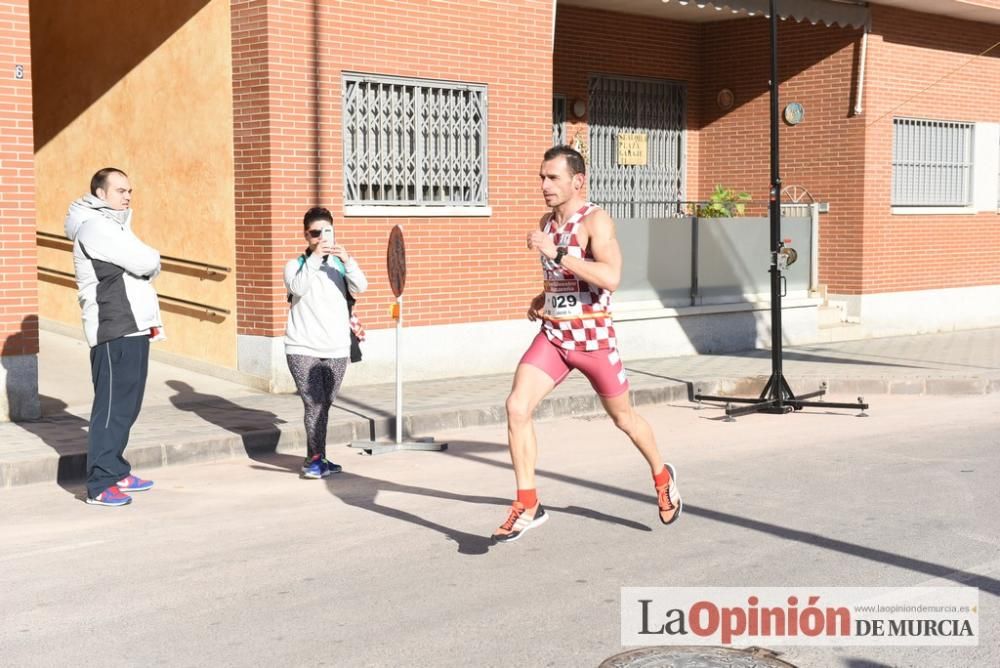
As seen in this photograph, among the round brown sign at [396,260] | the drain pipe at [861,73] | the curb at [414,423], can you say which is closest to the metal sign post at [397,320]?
the round brown sign at [396,260]

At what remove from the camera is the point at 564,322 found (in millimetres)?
6918

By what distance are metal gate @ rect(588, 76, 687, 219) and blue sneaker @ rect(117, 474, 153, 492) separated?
10924mm

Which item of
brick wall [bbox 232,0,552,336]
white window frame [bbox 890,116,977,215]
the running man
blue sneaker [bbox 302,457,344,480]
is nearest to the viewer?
the running man

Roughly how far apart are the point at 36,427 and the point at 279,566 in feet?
15.3

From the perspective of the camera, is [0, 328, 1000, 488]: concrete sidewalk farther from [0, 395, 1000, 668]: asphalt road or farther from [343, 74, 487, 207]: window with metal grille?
[343, 74, 487, 207]: window with metal grille

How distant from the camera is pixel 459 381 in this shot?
13828 mm

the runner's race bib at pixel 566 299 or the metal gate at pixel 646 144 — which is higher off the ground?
the metal gate at pixel 646 144

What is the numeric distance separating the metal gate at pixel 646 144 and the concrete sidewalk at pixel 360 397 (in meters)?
3.47

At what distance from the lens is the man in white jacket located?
8211 mm

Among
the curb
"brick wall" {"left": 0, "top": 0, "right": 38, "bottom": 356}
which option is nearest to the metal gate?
the curb

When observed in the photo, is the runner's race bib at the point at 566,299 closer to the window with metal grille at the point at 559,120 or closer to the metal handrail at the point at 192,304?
the metal handrail at the point at 192,304

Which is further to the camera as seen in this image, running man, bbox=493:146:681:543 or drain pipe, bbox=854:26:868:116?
drain pipe, bbox=854:26:868:116

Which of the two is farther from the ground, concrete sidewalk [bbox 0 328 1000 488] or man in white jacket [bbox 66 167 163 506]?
man in white jacket [bbox 66 167 163 506]

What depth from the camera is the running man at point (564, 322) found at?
683 cm
